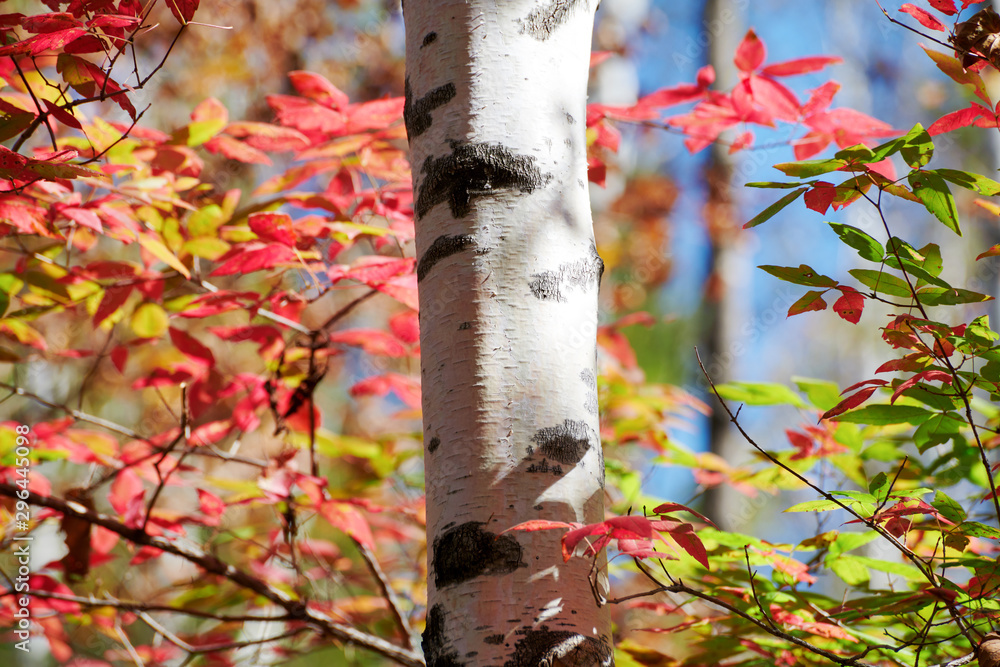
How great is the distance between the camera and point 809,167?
753 millimetres

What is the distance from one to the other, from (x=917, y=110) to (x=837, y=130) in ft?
29.9

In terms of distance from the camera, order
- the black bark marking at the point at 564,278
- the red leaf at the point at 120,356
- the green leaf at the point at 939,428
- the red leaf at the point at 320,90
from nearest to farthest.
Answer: the black bark marking at the point at 564,278 → the green leaf at the point at 939,428 → the red leaf at the point at 320,90 → the red leaf at the point at 120,356

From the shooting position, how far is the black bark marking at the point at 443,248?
0.72 metres

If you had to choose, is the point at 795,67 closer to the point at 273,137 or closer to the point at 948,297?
the point at 948,297

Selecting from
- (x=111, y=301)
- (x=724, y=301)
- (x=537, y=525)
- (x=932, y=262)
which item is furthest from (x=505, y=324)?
(x=724, y=301)

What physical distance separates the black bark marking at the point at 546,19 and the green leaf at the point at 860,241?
Answer: 0.40 meters

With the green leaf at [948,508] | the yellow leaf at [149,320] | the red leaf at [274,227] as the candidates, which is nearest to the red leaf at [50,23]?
the red leaf at [274,227]

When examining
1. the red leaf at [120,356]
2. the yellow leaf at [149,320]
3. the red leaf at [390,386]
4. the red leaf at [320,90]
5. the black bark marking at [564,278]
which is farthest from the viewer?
the red leaf at [390,386]

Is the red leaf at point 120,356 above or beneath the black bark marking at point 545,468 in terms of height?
above

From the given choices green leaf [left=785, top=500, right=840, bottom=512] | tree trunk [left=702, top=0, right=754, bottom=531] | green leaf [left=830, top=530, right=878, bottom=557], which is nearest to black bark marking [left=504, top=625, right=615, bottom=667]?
green leaf [left=785, top=500, right=840, bottom=512]

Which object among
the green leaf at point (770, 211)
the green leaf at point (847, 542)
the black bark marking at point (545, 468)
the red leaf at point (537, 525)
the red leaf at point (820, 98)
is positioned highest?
the red leaf at point (820, 98)

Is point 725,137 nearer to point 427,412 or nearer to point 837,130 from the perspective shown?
point 837,130

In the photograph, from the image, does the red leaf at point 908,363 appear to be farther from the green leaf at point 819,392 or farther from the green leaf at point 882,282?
the green leaf at point 819,392

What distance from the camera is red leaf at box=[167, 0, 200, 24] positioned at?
803 mm
